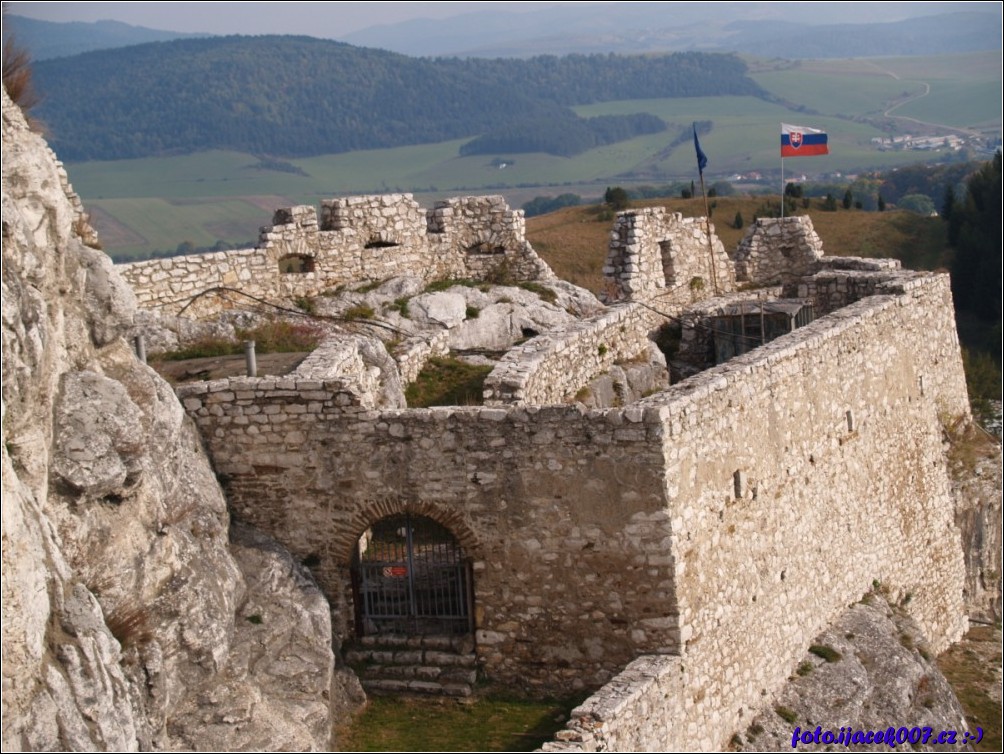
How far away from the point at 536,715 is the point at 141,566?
202 inches

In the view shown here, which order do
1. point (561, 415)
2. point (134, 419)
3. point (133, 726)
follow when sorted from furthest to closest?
point (561, 415)
point (134, 419)
point (133, 726)

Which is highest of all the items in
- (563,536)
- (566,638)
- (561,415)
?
(561,415)

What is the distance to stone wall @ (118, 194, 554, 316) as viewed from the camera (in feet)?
81.1

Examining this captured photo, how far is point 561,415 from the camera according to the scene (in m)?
18.4

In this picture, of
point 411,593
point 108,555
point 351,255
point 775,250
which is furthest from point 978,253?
point 108,555

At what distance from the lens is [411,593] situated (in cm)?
1995

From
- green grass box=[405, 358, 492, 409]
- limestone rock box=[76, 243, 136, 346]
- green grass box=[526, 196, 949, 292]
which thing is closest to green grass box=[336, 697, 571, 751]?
green grass box=[405, 358, 492, 409]

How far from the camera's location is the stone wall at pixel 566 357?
21094 millimetres

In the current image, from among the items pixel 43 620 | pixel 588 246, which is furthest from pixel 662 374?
pixel 588 246

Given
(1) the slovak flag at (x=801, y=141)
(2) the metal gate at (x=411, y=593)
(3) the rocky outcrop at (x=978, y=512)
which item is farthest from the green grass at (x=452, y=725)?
(1) the slovak flag at (x=801, y=141)

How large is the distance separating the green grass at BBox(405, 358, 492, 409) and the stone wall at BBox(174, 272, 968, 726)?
3.31m

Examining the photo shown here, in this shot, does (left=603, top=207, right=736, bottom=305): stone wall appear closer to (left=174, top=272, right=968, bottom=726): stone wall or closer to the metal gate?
(left=174, top=272, right=968, bottom=726): stone wall

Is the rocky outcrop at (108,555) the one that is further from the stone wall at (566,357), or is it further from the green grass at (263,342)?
the stone wall at (566,357)

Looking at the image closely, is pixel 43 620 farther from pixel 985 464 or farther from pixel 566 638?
pixel 985 464
